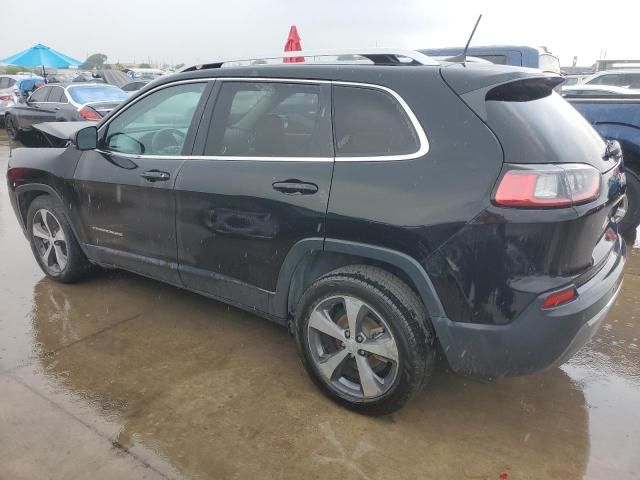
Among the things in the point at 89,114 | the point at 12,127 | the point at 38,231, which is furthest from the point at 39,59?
the point at 38,231

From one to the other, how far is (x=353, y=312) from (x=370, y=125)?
2.97 feet

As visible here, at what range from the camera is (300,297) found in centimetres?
286

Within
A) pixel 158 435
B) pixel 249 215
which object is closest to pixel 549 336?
pixel 249 215

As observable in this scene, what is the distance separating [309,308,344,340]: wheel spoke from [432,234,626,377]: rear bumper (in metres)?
0.51

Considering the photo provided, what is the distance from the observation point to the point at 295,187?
2.69 metres

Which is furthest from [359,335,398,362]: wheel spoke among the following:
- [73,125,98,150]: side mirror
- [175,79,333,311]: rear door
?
[73,125,98,150]: side mirror

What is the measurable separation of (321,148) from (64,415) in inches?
74.2

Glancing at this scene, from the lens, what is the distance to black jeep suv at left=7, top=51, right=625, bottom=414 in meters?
2.20

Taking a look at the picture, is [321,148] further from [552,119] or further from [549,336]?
[549,336]

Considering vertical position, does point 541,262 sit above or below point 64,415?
above

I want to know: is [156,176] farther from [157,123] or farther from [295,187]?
[295,187]

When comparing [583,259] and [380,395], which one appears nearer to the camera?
[583,259]

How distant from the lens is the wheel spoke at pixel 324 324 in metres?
2.65

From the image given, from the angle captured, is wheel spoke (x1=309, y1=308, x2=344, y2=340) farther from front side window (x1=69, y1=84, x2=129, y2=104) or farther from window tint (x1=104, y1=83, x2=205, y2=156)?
front side window (x1=69, y1=84, x2=129, y2=104)
